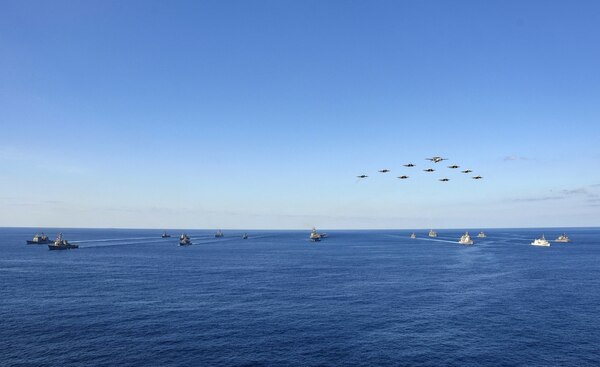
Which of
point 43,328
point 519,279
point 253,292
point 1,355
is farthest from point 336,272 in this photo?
point 1,355

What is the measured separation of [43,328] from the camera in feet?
253

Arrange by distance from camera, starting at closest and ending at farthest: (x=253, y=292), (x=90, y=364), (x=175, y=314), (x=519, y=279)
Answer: (x=90, y=364) < (x=175, y=314) < (x=253, y=292) < (x=519, y=279)

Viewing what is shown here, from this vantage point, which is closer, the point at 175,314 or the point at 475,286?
the point at 175,314

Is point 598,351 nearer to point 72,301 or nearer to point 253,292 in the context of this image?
point 253,292

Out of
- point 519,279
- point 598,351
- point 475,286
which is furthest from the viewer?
point 519,279

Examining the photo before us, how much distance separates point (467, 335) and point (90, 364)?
2609 inches

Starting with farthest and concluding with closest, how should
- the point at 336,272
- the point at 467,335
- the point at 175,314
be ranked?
the point at 336,272 < the point at 175,314 < the point at 467,335

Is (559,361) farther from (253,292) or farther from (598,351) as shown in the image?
(253,292)

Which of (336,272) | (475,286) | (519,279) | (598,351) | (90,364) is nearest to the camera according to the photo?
(90,364)

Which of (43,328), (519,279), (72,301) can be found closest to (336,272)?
(519,279)

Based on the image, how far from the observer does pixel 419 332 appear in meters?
76.3

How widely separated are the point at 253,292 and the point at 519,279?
91.1 meters

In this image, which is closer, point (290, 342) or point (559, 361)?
point (559, 361)

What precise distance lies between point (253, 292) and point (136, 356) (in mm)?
51028
